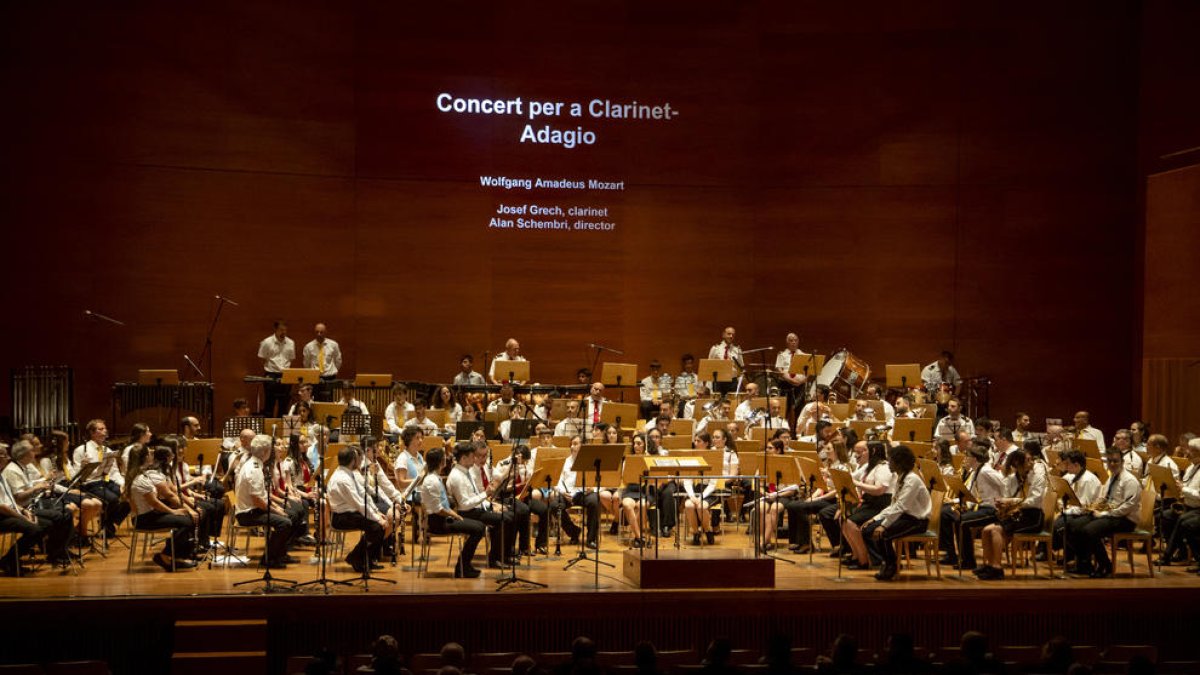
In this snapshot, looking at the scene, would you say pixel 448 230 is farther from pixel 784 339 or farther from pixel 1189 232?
pixel 1189 232

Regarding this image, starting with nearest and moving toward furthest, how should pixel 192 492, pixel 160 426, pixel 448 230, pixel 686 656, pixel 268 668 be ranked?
pixel 686 656 → pixel 268 668 → pixel 192 492 → pixel 160 426 → pixel 448 230

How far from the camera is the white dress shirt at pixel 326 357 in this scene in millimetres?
17797

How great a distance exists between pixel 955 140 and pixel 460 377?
9082 millimetres

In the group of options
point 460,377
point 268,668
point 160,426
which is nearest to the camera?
point 268,668

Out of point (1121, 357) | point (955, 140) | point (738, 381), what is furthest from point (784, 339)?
point (1121, 357)

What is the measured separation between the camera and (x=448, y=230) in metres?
19.3

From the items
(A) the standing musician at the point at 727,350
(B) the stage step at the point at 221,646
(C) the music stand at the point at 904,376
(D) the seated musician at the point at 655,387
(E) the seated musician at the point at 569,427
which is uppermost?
(A) the standing musician at the point at 727,350

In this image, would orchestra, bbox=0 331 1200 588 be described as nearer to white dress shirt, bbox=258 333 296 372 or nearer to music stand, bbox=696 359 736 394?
music stand, bbox=696 359 736 394

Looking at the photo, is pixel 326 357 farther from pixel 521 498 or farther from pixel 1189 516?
pixel 1189 516

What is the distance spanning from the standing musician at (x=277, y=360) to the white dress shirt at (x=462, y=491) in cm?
702

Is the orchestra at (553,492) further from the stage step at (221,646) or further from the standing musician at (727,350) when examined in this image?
the standing musician at (727,350)

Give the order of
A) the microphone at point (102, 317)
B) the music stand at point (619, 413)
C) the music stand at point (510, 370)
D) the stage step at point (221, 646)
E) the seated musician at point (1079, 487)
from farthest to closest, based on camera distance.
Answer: the microphone at point (102, 317) < the music stand at point (510, 370) < the music stand at point (619, 413) < the seated musician at point (1079, 487) < the stage step at point (221, 646)

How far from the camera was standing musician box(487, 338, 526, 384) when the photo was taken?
16.7 meters

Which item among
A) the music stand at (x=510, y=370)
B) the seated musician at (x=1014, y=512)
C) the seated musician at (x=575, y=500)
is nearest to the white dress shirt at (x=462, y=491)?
the seated musician at (x=575, y=500)
